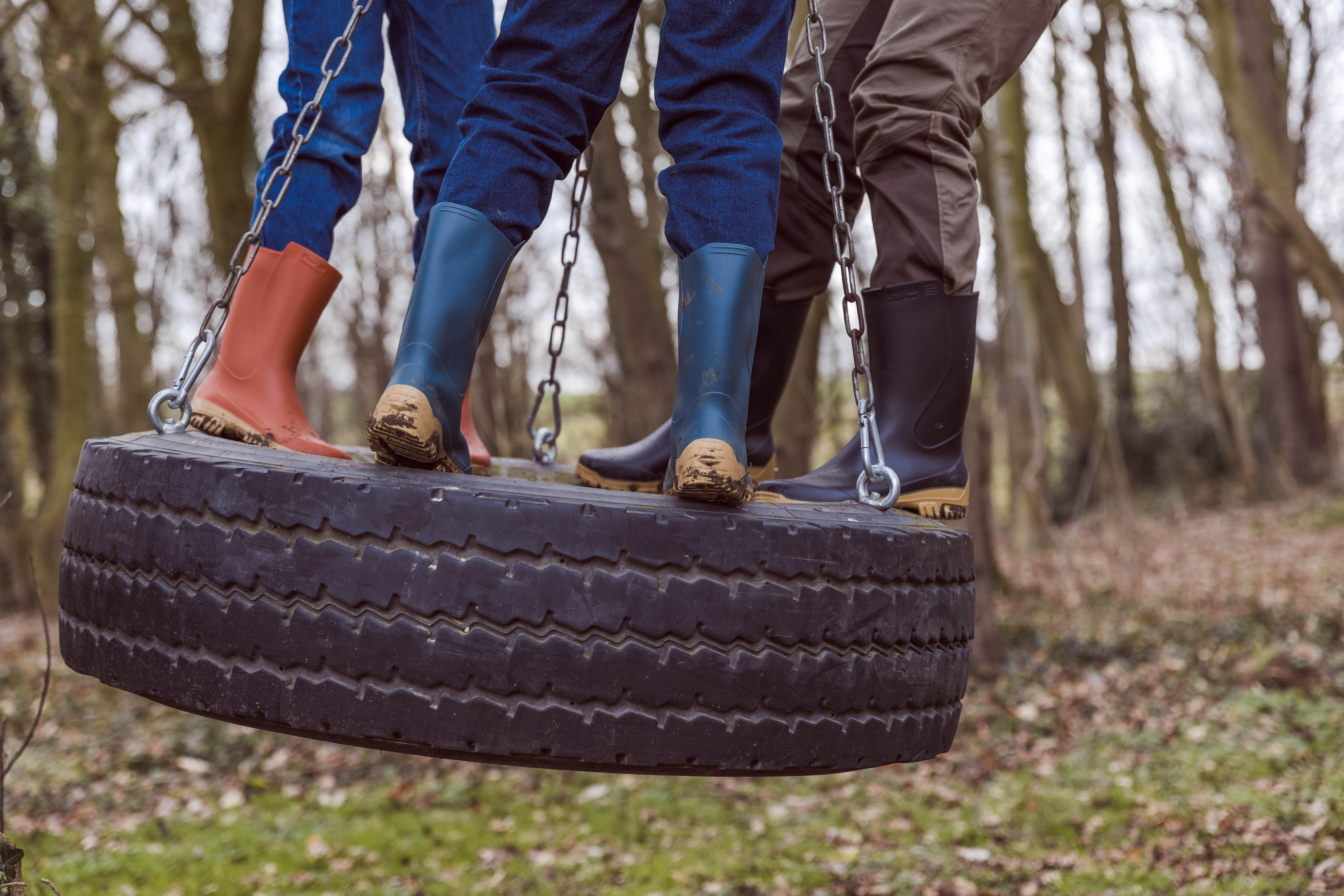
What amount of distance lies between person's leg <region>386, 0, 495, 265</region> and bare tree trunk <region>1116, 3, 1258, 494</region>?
1113 cm

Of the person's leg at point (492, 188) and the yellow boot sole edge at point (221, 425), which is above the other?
the person's leg at point (492, 188)

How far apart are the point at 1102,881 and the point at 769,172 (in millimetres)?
2512

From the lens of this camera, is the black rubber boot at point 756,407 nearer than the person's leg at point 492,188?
No

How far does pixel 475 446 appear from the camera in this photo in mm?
2328

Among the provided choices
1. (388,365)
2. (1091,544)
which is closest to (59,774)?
(388,365)

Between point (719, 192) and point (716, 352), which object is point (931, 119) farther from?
point (716, 352)

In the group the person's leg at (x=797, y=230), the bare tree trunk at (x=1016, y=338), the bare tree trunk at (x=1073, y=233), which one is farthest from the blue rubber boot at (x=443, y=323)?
the bare tree trunk at (x=1073, y=233)

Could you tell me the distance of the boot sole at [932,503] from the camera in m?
1.76

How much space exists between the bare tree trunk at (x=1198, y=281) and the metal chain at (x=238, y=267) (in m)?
11.7

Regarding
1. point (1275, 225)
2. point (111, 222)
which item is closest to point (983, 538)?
point (1275, 225)

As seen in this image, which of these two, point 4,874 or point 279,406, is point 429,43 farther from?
point 4,874

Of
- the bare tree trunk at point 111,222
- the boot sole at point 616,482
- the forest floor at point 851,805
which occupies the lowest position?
the forest floor at point 851,805

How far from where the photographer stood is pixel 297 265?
1.75 m

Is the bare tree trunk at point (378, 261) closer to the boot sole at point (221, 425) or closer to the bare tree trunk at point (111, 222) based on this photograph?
the bare tree trunk at point (111, 222)
